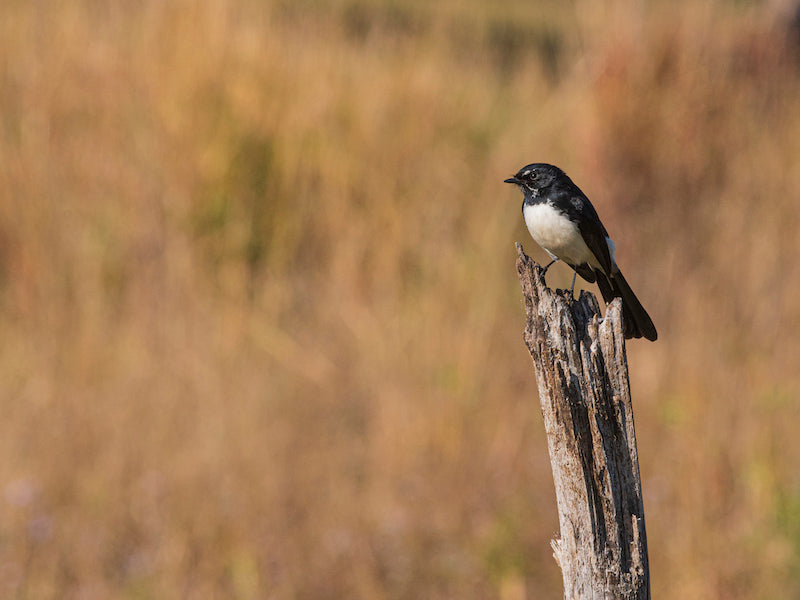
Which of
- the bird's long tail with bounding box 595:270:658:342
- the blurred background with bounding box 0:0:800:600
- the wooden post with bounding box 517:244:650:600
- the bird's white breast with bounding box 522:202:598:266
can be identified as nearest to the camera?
the wooden post with bounding box 517:244:650:600

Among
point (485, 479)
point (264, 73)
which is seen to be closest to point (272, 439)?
point (485, 479)

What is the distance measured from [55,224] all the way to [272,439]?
8.49 ft

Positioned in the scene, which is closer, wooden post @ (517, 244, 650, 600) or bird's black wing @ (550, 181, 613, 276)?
wooden post @ (517, 244, 650, 600)

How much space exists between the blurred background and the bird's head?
212cm

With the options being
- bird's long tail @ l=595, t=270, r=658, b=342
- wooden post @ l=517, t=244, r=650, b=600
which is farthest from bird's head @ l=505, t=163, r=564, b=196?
wooden post @ l=517, t=244, r=650, b=600

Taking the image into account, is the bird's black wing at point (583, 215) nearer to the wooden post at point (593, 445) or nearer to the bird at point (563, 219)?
the bird at point (563, 219)

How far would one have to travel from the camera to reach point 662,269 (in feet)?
22.4

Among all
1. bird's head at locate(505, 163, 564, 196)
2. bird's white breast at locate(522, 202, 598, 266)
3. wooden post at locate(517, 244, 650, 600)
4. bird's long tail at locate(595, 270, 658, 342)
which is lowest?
wooden post at locate(517, 244, 650, 600)

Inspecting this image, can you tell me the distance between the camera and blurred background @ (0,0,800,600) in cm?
465

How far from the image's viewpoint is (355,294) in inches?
256

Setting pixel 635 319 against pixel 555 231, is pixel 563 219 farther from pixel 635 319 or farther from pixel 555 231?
pixel 635 319

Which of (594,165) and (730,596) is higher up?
(594,165)

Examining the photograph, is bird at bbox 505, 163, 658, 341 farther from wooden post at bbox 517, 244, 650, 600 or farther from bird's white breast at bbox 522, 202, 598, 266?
wooden post at bbox 517, 244, 650, 600

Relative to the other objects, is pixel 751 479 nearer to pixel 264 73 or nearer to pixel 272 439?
pixel 272 439
